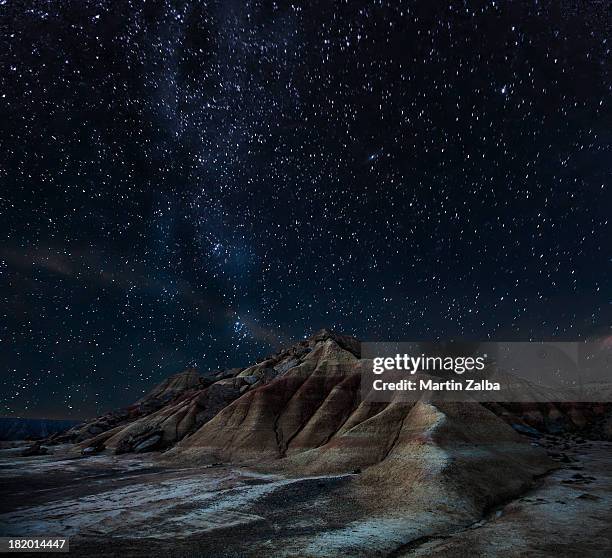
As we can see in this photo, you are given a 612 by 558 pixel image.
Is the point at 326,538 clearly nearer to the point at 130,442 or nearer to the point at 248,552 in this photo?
the point at 248,552

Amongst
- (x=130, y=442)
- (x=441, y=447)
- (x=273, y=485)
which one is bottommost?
(x=130, y=442)

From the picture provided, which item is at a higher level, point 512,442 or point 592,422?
point 512,442

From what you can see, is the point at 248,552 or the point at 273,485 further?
the point at 273,485

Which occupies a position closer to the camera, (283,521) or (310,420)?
(283,521)

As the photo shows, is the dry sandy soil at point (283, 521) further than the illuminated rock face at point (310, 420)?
No

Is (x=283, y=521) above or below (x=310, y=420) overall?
below

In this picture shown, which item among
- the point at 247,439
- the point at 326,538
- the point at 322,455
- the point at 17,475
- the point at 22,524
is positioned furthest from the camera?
the point at 247,439

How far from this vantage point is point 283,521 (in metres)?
19.7

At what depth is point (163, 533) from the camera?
1800 cm

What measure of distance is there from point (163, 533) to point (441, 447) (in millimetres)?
21414

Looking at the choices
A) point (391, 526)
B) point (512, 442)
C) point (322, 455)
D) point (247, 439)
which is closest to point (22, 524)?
point (391, 526)

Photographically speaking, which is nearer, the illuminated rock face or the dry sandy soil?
the dry sandy soil

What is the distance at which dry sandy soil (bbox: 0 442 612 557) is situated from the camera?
622 inches

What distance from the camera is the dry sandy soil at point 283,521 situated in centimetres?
1580
